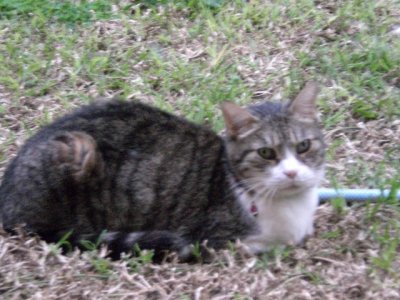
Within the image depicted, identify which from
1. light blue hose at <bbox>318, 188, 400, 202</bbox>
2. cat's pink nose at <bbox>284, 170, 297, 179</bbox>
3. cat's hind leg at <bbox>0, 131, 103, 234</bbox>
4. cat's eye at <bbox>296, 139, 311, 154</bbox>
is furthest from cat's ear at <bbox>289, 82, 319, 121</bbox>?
cat's hind leg at <bbox>0, 131, 103, 234</bbox>

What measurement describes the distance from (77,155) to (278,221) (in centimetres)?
98

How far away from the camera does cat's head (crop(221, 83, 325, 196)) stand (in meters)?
3.52

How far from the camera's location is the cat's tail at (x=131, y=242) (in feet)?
11.6

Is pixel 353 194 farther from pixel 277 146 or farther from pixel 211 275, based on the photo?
pixel 211 275

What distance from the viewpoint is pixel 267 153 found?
3.58 meters

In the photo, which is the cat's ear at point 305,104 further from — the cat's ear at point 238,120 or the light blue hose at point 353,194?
the light blue hose at point 353,194

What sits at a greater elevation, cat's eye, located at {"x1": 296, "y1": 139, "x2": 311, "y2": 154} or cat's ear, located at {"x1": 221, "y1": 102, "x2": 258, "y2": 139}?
cat's ear, located at {"x1": 221, "y1": 102, "x2": 258, "y2": 139}

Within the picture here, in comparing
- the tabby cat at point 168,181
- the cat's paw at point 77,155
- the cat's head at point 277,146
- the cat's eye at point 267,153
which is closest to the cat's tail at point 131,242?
the tabby cat at point 168,181

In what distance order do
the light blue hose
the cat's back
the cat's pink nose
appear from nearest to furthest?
1. the cat's pink nose
2. the cat's back
3. the light blue hose

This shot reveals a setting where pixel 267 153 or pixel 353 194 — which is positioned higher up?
pixel 267 153

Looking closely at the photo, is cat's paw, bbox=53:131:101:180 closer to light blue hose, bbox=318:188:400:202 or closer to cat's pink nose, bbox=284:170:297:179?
cat's pink nose, bbox=284:170:297:179

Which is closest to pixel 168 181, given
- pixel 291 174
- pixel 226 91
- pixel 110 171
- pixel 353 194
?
pixel 110 171

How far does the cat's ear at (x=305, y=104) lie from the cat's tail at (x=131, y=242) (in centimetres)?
80

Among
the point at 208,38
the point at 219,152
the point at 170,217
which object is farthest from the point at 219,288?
the point at 208,38
